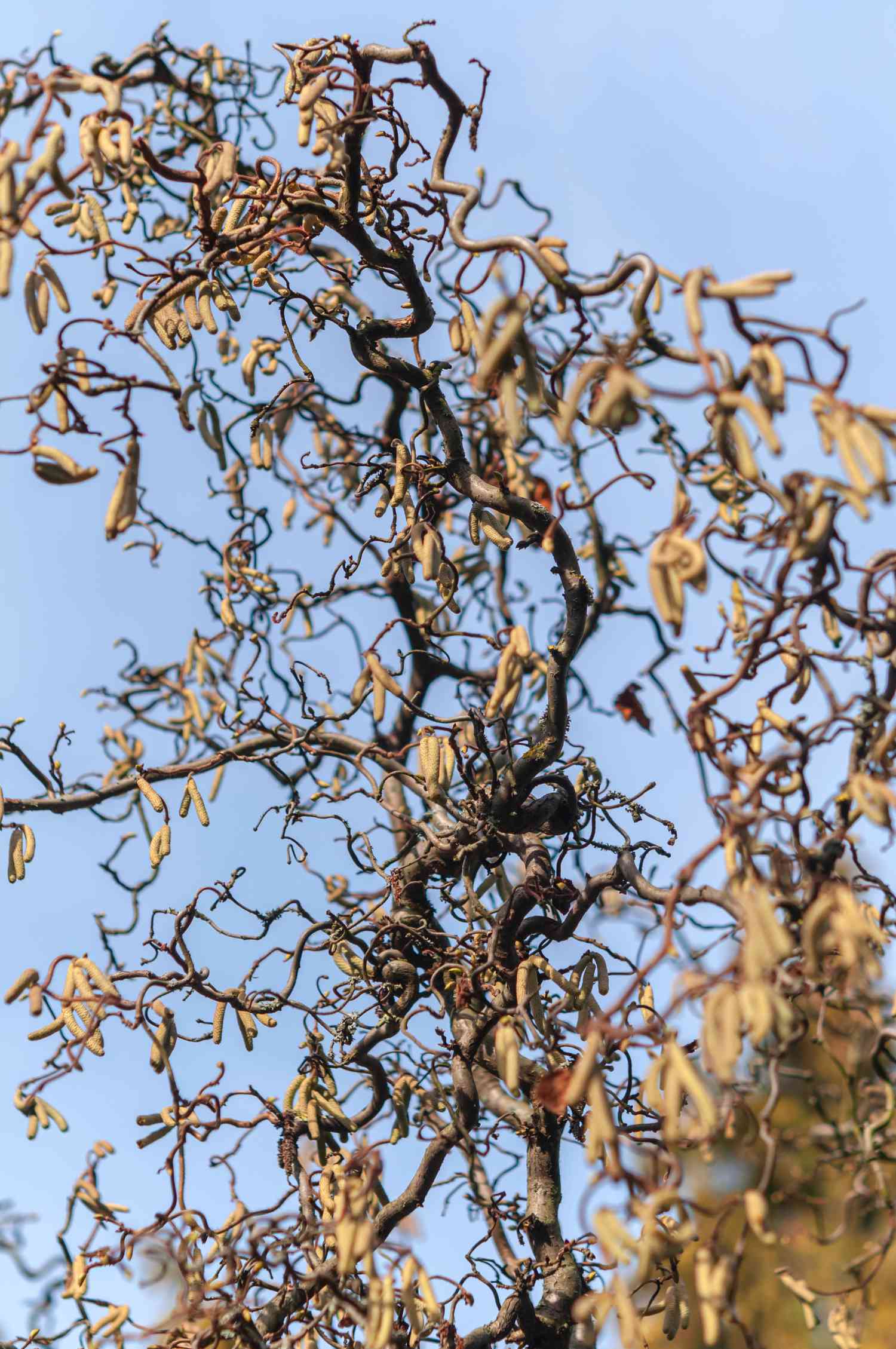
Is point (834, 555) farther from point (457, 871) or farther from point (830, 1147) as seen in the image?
point (457, 871)

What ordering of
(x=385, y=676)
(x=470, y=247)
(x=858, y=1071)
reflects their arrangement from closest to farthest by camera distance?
(x=858, y=1071) → (x=470, y=247) → (x=385, y=676)

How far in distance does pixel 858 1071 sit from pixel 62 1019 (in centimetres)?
101

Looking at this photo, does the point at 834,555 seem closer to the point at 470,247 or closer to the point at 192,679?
the point at 470,247

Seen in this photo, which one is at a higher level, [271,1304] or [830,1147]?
[271,1304]

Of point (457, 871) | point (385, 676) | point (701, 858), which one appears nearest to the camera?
point (701, 858)

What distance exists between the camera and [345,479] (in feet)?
10.4

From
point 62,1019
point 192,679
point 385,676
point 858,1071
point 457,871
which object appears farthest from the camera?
point 192,679

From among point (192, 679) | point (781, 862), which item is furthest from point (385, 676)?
point (192, 679)

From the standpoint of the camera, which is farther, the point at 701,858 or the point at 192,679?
the point at 192,679

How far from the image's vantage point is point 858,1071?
1.41m

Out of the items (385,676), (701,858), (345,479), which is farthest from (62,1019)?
(345,479)

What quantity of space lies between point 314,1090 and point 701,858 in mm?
918

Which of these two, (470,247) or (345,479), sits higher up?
(345,479)

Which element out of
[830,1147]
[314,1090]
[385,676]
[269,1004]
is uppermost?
[385,676]
